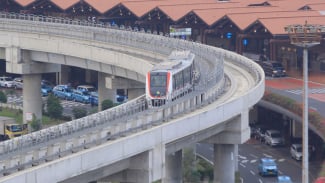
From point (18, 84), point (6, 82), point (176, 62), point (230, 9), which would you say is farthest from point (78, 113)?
point (230, 9)

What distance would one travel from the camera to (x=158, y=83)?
122 ft

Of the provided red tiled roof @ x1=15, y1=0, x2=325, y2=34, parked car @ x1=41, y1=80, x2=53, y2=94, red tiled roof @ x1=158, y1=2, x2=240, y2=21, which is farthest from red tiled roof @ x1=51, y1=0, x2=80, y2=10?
red tiled roof @ x1=158, y1=2, x2=240, y2=21

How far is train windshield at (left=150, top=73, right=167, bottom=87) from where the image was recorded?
37.0 metres

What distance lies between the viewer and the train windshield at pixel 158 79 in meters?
37.0

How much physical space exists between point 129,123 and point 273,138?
2213 centimetres

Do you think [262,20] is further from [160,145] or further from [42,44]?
[160,145]

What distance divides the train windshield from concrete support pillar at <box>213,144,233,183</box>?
4157 mm

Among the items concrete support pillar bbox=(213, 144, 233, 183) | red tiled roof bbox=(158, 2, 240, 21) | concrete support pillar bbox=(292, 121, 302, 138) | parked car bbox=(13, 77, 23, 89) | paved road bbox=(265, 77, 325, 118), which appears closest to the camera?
concrete support pillar bbox=(213, 144, 233, 183)

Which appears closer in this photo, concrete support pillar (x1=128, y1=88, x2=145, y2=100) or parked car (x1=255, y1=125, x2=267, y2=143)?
parked car (x1=255, y1=125, x2=267, y2=143)

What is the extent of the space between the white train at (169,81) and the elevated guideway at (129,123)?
60 cm

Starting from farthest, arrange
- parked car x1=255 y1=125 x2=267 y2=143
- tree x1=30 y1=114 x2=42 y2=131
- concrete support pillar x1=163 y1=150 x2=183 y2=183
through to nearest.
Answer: tree x1=30 y1=114 x2=42 y2=131, parked car x1=255 y1=125 x2=267 y2=143, concrete support pillar x1=163 y1=150 x2=183 y2=183

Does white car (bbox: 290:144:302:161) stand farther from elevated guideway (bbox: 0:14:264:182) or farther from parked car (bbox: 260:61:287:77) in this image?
parked car (bbox: 260:61:287:77)

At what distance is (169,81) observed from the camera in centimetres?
3712

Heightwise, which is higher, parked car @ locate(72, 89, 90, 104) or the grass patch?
parked car @ locate(72, 89, 90, 104)
